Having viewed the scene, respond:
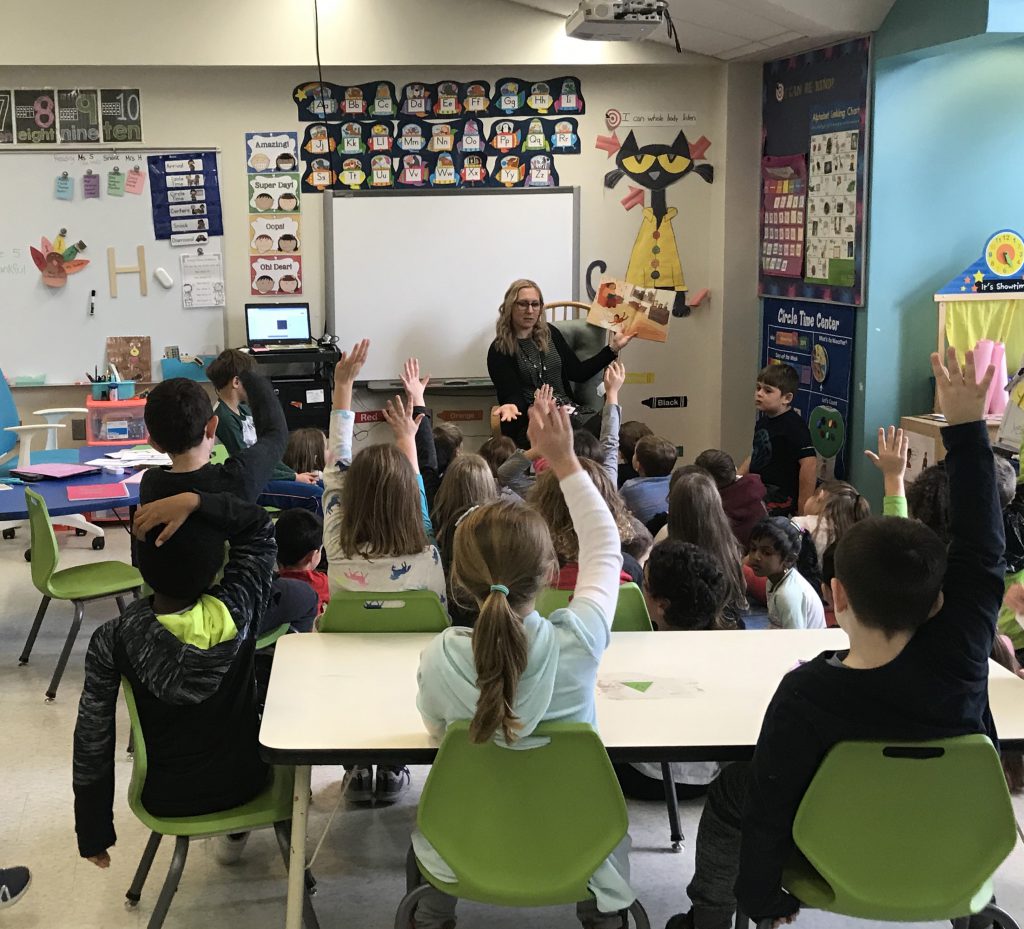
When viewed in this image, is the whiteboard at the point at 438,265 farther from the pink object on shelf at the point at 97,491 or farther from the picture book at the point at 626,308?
the pink object on shelf at the point at 97,491

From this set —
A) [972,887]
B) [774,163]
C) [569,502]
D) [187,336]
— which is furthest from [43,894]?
[774,163]

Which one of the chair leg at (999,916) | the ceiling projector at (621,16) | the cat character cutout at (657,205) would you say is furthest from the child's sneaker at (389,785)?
the cat character cutout at (657,205)

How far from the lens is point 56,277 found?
6676 millimetres

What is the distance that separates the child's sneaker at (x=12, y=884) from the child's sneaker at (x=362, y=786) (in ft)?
2.82

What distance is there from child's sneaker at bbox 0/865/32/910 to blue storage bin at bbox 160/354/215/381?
14.0 ft

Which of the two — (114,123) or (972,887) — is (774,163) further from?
(972,887)

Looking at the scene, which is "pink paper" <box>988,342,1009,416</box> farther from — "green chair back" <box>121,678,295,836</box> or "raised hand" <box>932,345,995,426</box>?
"green chair back" <box>121,678,295,836</box>

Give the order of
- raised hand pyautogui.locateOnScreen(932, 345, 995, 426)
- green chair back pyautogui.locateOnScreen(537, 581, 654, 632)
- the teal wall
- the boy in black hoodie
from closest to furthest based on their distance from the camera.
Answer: raised hand pyautogui.locateOnScreen(932, 345, 995, 426) → the boy in black hoodie → green chair back pyautogui.locateOnScreen(537, 581, 654, 632) → the teal wall

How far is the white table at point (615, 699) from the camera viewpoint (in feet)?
7.00

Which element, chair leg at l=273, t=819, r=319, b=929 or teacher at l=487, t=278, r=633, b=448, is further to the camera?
teacher at l=487, t=278, r=633, b=448

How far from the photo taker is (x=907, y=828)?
77.9 inches

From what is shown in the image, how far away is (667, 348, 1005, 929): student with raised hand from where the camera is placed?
6.34ft

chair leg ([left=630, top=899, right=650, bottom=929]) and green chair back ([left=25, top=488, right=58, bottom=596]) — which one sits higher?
green chair back ([left=25, top=488, right=58, bottom=596])

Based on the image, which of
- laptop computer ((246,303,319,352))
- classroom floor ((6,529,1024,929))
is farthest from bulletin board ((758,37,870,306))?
classroom floor ((6,529,1024,929))
